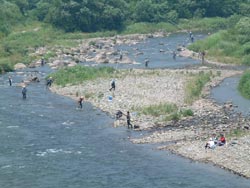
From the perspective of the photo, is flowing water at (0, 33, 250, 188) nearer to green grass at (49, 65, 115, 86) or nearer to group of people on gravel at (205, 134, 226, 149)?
group of people on gravel at (205, 134, 226, 149)

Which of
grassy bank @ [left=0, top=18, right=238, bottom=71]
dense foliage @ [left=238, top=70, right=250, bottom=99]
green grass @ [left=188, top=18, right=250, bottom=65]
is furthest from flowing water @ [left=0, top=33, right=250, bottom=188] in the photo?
green grass @ [left=188, top=18, right=250, bottom=65]

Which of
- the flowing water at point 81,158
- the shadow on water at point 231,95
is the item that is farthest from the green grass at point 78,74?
the shadow on water at point 231,95

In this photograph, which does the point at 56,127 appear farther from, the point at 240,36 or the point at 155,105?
the point at 240,36

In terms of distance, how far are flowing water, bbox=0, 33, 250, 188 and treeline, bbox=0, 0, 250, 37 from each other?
48143mm

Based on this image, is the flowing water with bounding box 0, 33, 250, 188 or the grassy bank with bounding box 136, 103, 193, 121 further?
the grassy bank with bounding box 136, 103, 193, 121

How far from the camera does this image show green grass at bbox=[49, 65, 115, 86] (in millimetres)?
77625

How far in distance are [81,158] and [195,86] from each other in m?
25.2

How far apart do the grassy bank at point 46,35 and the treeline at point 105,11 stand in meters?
1.90

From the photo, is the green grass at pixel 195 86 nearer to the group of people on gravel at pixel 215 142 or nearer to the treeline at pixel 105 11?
the group of people on gravel at pixel 215 142

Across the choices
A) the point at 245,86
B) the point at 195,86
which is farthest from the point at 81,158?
the point at 245,86

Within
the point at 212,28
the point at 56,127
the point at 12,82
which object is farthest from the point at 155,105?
the point at 212,28

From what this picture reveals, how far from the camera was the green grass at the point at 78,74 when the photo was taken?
255 ft

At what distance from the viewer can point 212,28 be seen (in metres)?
128

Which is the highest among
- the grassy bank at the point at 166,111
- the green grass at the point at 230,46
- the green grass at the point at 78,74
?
the green grass at the point at 230,46
